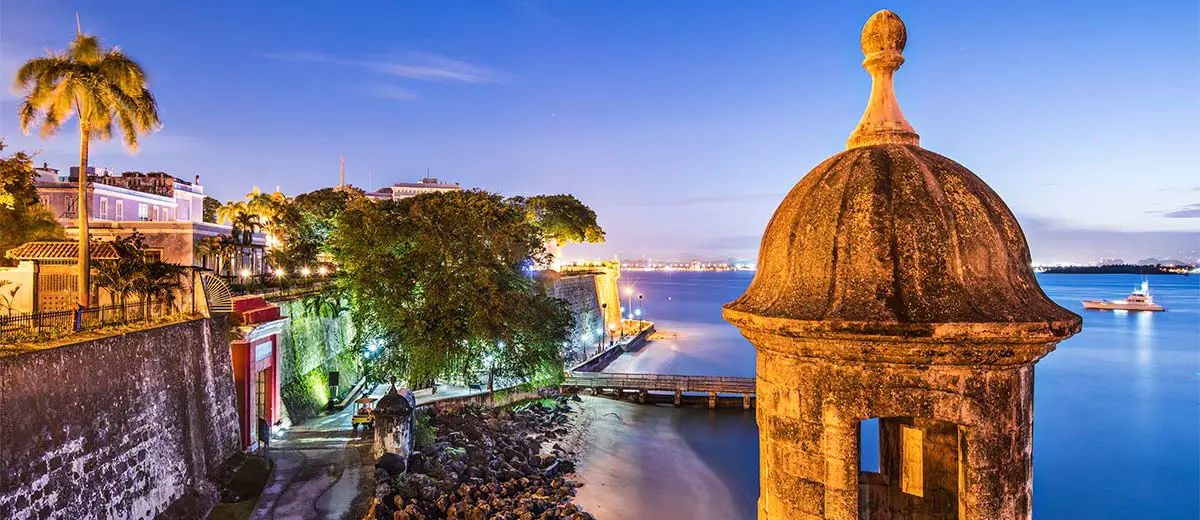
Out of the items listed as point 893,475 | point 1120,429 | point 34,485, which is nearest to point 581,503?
point 34,485

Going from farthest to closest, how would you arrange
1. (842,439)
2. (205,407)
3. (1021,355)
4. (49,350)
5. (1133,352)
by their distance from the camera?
(1133,352), (205,407), (49,350), (842,439), (1021,355)

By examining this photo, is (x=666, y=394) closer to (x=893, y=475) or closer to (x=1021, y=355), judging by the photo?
(x=893, y=475)

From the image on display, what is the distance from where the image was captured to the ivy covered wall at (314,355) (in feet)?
69.9

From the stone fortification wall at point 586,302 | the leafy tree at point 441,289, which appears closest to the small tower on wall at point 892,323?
the leafy tree at point 441,289

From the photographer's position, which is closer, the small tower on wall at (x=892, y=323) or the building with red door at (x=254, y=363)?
the small tower on wall at (x=892, y=323)

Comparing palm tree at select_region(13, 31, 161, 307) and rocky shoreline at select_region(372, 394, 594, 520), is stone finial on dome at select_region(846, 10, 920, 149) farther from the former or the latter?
palm tree at select_region(13, 31, 161, 307)

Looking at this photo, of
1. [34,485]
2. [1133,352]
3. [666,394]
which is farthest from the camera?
[1133,352]

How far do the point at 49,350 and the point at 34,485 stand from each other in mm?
2000

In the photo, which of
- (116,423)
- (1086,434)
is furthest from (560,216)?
(116,423)

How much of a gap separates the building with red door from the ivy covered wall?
1844mm

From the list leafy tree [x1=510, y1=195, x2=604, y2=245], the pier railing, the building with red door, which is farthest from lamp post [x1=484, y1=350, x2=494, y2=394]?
leafy tree [x1=510, y1=195, x2=604, y2=245]

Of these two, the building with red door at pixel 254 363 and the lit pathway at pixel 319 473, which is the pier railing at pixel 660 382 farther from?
the building with red door at pixel 254 363

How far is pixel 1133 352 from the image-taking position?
54969mm

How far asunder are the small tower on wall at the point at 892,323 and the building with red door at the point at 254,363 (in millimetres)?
16497
